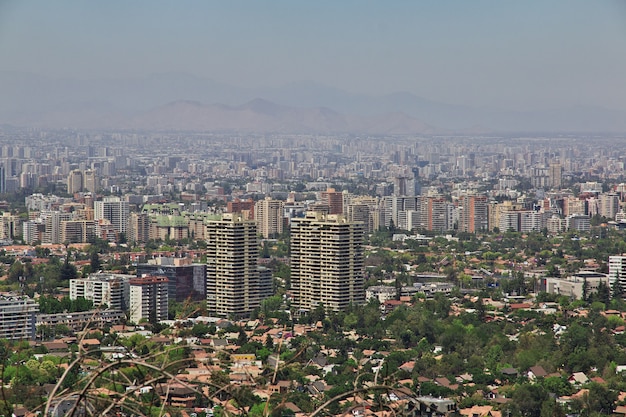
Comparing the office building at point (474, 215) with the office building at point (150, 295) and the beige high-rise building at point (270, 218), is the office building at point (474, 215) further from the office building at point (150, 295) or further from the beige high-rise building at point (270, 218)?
the office building at point (150, 295)

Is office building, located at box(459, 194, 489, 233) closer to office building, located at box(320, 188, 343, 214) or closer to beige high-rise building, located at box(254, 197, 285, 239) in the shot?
office building, located at box(320, 188, 343, 214)

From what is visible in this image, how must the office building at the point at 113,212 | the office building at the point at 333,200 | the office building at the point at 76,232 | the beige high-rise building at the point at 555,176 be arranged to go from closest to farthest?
the office building at the point at 76,232 → the office building at the point at 333,200 → the office building at the point at 113,212 → the beige high-rise building at the point at 555,176

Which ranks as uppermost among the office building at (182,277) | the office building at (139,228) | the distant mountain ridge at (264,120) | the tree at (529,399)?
the distant mountain ridge at (264,120)

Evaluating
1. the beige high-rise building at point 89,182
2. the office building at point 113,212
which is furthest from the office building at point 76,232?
the beige high-rise building at point 89,182

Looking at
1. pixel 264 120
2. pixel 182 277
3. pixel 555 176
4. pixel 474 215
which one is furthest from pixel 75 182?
pixel 264 120

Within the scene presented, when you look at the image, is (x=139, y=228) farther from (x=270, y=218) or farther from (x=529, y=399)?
(x=529, y=399)

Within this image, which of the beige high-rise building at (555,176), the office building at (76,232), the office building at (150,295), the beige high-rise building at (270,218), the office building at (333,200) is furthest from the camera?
the beige high-rise building at (555,176)

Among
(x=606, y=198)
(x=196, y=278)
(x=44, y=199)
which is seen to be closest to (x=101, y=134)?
(x=44, y=199)

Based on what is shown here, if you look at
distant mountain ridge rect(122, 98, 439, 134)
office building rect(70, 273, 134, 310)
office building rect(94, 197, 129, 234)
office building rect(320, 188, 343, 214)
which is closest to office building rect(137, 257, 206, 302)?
office building rect(70, 273, 134, 310)
